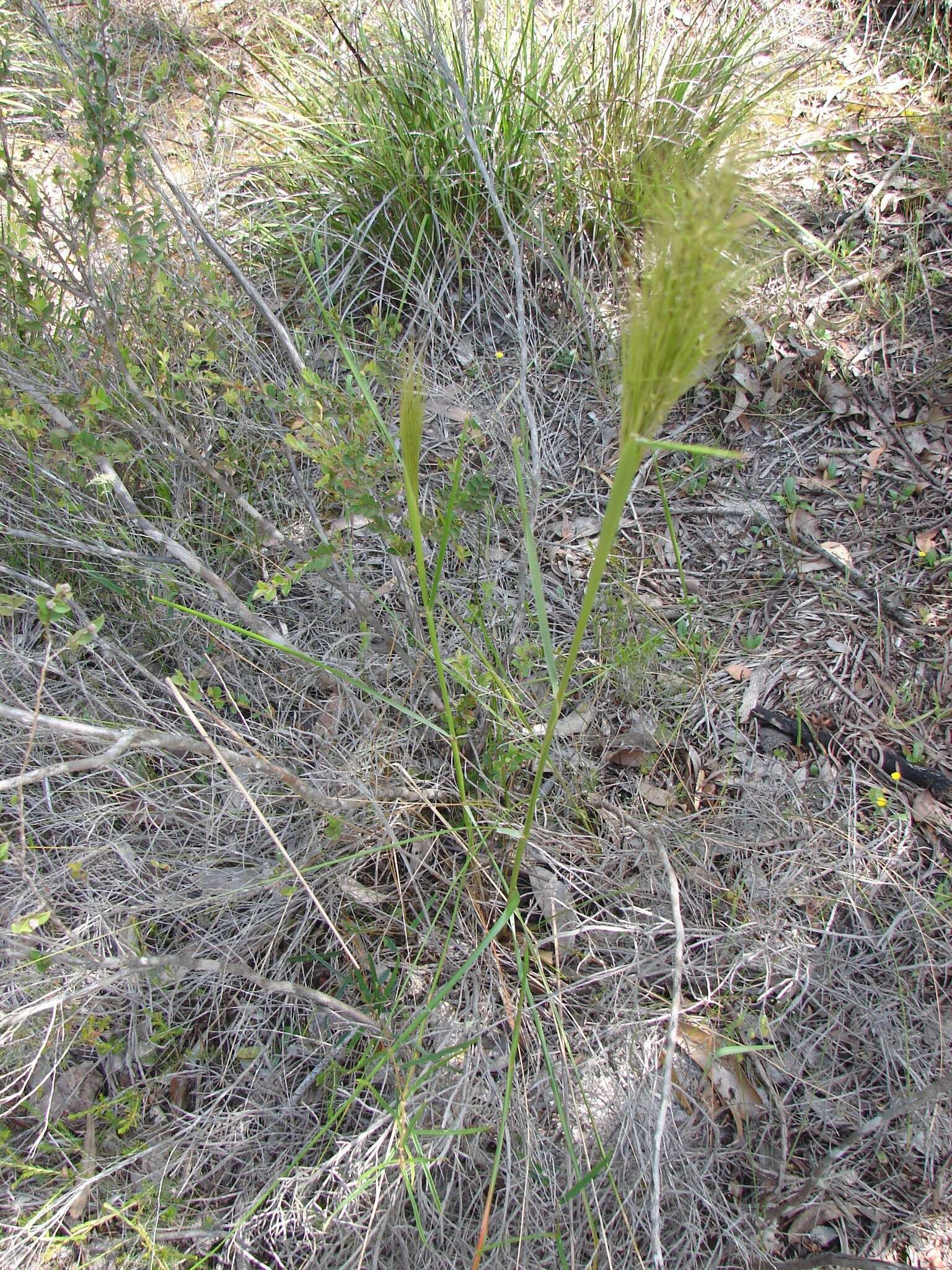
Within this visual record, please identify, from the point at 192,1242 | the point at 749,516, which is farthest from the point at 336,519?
the point at 192,1242

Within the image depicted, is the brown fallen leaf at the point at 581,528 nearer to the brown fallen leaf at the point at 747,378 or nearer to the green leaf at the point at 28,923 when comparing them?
the brown fallen leaf at the point at 747,378

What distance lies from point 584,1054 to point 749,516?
1.56 metres

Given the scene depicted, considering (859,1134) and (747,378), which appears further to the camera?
(747,378)

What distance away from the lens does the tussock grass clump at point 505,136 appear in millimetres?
2551

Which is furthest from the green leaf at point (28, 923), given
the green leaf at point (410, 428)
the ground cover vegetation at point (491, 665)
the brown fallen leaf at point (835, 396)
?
the brown fallen leaf at point (835, 396)

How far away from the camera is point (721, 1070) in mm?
1665

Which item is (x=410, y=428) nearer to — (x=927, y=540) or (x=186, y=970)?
(x=186, y=970)

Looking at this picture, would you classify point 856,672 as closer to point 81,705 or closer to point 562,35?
point 81,705

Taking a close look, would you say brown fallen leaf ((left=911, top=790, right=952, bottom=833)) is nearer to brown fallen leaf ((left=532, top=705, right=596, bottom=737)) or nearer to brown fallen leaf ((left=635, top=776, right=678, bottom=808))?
brown fallen leaf ((left=635, top=776, right=678, bottom=808))

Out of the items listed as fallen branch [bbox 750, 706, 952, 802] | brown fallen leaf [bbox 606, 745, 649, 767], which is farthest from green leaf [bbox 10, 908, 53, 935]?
fallen branch [bbox 750, 706, 952, 802]

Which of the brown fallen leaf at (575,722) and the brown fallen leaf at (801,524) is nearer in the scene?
the brown fallen leaf at (575,722)

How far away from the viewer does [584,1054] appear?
1.62 m

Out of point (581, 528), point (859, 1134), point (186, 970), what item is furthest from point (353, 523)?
point (859, 1134)

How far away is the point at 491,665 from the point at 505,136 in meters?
1.76
